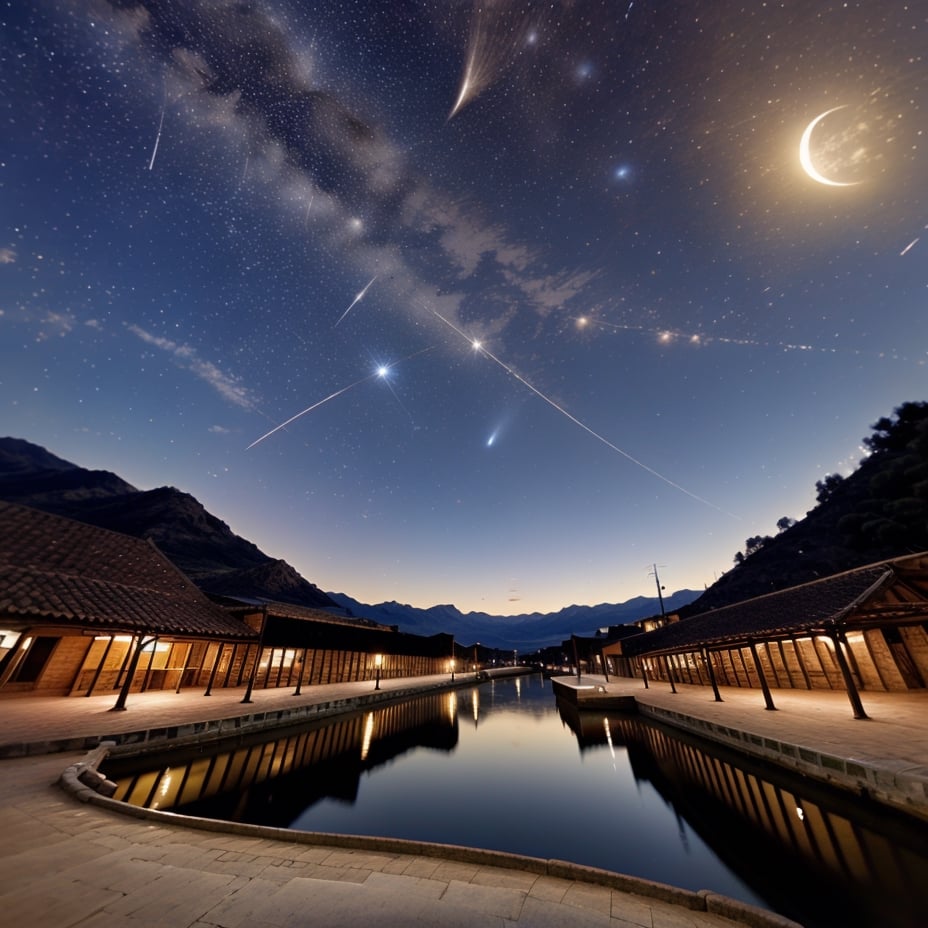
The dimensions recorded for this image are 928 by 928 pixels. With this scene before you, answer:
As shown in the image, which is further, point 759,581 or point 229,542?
point 229,542

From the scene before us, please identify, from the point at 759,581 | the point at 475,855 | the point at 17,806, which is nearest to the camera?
the point at 475,855

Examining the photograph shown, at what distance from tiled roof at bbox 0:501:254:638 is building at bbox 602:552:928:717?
24.5 m

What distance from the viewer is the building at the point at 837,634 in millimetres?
13492

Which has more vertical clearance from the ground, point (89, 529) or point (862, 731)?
point (89, 529)

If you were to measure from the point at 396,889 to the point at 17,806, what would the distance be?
6.96 meters

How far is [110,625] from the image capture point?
14367 mm

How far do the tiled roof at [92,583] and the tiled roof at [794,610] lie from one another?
24661mm

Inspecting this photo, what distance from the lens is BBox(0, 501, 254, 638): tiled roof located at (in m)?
13.4

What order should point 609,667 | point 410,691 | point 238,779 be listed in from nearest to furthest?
point 238,779
point 410,691
point 609,667

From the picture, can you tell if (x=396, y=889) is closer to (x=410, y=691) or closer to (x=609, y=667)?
(x=410, y=691)

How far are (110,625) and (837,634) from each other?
2556cm

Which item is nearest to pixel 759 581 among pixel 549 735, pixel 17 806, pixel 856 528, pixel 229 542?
pixel 856 528

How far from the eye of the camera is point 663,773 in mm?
13297

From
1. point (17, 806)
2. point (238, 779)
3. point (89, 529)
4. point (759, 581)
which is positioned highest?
point (759, 581)
